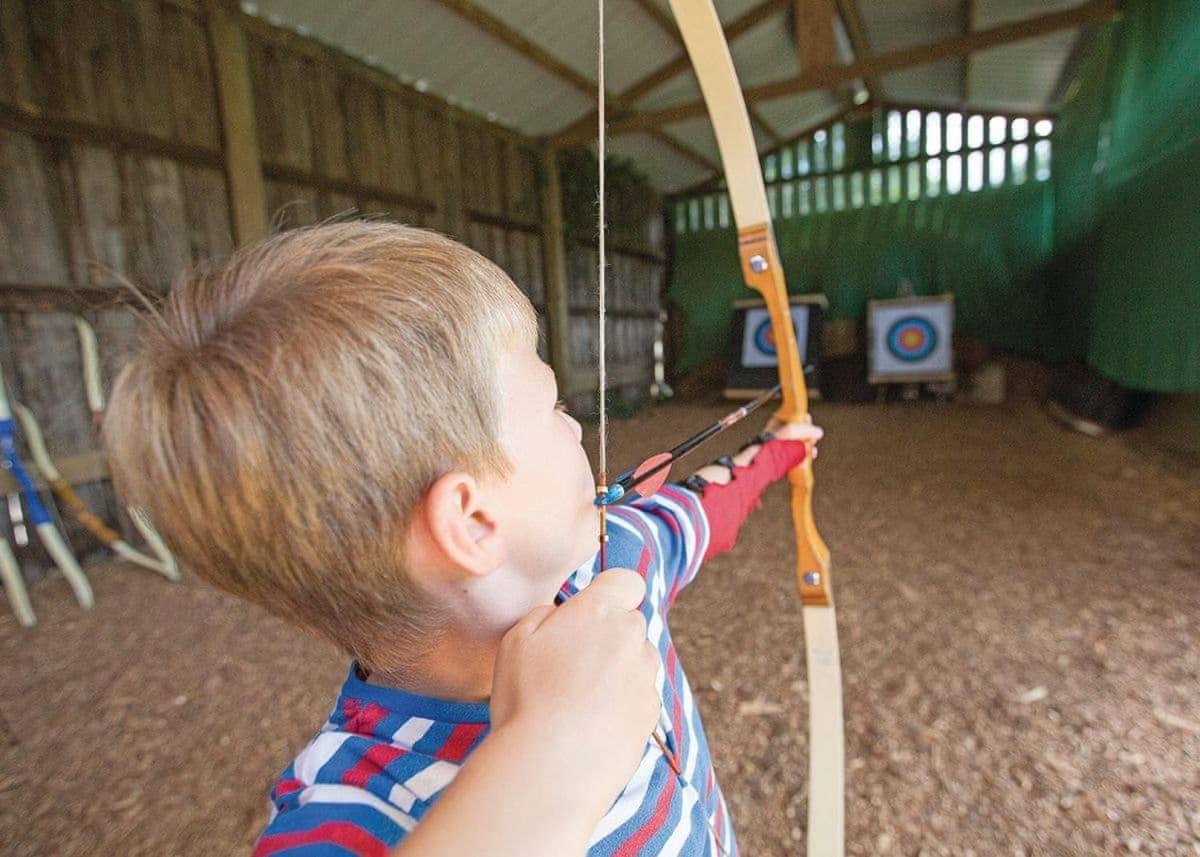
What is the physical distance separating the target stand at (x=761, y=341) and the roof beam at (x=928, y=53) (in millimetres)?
2067

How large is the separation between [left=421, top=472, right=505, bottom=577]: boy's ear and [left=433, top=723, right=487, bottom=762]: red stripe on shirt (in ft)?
0.30

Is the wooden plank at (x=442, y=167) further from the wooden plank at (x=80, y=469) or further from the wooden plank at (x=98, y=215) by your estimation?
the wooden plank at (x=80, y=469)

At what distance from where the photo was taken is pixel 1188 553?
206cm

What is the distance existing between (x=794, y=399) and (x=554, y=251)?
14.3 feet

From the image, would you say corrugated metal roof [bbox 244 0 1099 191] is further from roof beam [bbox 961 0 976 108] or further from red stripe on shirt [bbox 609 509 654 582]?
red stripe on shirt [bbox 609 509 654 582]

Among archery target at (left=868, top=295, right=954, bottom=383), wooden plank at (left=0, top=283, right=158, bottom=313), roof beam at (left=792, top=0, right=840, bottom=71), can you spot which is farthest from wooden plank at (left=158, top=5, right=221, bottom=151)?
archery target at (left=868, top=295, right=954, bottom=383)

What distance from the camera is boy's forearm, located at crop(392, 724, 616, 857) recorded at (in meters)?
0.23

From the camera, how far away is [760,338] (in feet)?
20.4

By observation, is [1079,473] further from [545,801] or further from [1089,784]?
[545,801]

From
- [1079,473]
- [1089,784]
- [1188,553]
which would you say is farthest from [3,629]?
[1079,473]

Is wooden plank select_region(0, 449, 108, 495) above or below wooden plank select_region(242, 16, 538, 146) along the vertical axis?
below

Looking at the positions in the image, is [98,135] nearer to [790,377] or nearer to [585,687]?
[790,377]

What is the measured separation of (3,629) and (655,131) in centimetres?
373

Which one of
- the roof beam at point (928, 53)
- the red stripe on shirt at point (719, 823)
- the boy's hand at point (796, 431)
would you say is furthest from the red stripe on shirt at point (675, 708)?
the roof beam at point (928, 53)
